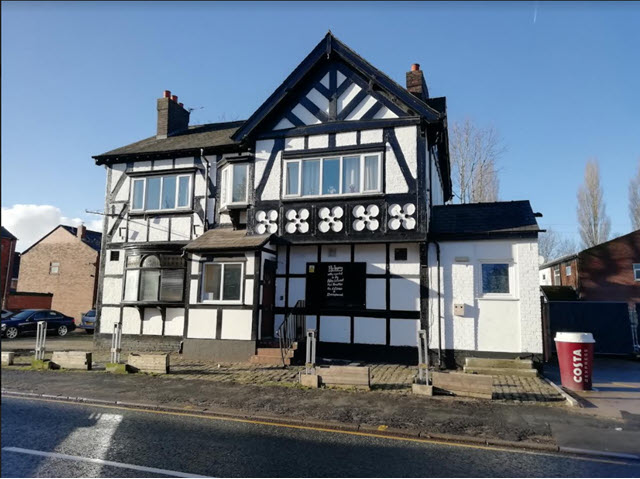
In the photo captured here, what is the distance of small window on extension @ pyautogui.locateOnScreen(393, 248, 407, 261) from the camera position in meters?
14.7

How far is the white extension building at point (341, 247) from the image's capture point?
45.5 feet

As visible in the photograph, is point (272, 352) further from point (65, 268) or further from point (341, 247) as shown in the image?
point (65, 268)

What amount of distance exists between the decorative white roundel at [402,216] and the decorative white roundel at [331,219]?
1640 millimetres

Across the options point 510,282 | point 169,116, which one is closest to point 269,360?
point 510,282

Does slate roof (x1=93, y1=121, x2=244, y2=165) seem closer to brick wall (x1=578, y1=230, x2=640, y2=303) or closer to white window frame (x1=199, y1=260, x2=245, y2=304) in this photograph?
white window frame (x1=199, y1=260, x2=245, y2=304)

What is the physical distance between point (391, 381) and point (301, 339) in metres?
4.15

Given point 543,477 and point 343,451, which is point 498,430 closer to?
point 543,477

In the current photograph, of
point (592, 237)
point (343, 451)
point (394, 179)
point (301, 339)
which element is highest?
point (592, 237)

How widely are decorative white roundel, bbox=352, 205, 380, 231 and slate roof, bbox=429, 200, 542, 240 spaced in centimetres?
184

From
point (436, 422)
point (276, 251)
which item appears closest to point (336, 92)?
point (276, 251)

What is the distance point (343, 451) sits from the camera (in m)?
6.67

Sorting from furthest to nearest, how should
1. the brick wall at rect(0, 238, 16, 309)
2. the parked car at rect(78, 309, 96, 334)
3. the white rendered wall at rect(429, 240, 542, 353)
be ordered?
the parked car at rect(78, 309, 96, 334)
the white rendered wall at rect(429, 240, 542, 353)
the brick wall at rect(0, 238, 16, 309)

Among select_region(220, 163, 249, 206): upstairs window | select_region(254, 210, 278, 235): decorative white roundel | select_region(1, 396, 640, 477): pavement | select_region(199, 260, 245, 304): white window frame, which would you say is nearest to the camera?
select_region(1, 396, 640, 477): pavement

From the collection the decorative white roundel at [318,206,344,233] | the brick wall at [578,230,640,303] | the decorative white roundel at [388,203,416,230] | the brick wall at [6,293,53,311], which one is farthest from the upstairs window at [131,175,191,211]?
the brick wall at [578,230,640,303]
